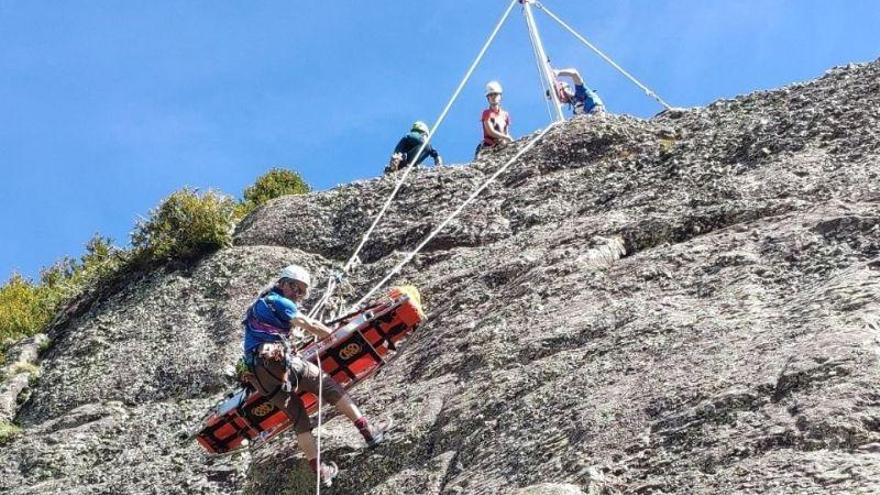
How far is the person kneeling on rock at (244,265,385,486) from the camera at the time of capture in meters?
13.0

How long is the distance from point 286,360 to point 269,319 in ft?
1.50

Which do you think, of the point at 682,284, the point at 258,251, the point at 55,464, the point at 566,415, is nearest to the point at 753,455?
the point at 566,415

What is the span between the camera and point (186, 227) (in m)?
19.5

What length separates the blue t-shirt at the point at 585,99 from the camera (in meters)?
21.6

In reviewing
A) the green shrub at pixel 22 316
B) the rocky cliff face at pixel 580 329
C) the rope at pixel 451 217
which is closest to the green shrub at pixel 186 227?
the rocky cliff face at pixel 580 329

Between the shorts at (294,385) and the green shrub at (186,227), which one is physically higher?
the green shrub at (186,227)

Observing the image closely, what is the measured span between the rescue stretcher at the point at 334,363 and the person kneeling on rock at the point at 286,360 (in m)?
0.50

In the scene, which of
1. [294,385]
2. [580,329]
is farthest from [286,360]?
[580,329]

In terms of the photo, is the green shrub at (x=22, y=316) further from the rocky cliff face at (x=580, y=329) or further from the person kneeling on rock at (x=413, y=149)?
the person kneeling on rock at (x=413, y=149)

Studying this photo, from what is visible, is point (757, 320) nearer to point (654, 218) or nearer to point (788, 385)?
point (788, 385)

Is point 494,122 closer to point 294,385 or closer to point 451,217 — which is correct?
point 451,217

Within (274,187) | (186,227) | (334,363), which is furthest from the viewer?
(274,187)

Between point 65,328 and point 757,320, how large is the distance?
1126 cm

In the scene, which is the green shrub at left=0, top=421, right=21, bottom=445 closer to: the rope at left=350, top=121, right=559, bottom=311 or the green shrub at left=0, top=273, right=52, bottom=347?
Result: the green shrub at left=0, top=273, right=52, bottom=347
